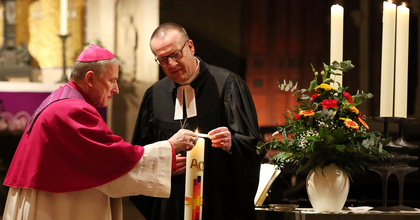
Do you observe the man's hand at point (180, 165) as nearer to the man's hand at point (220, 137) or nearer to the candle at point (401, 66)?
the man's hand at point (220, 137)

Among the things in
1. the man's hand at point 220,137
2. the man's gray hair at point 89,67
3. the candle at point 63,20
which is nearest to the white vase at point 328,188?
the man's hand at point 220,137

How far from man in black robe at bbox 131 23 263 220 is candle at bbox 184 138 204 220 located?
0.98ft

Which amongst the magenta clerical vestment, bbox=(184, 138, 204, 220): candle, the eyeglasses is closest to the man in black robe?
the eyeglasses

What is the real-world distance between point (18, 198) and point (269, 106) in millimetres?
3386

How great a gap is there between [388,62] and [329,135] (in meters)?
0.55

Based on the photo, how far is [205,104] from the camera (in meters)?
3.83

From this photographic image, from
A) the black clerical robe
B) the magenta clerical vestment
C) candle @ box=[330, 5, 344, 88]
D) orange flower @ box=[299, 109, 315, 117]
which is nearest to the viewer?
the magenta clerical vestment

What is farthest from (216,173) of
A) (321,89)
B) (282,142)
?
(321,89)

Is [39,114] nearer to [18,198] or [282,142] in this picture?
[18,198]

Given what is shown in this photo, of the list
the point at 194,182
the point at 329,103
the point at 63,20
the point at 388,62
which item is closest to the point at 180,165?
the point at 194,182

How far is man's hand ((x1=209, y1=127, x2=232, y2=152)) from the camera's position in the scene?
345cm

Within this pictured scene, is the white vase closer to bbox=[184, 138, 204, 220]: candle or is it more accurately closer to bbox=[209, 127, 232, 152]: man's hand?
bbox=[209, 127, 232, 152]: man's hand

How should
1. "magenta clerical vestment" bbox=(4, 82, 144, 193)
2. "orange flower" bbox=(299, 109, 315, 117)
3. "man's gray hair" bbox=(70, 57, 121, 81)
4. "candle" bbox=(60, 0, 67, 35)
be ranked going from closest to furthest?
"magenta clerical vestment" bbox=(4, 82, 144, 193) < "man's gray hair" bbox=(70, 57, 121, 81) < "orange flower" bbox=(299, 109, 315, 117) < "candle" bbox=(60, 0, 67, 35)

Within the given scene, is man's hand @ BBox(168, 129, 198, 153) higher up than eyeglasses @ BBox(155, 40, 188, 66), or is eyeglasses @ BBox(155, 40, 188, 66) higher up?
eyeglasses @ BBox(155, 40, 188, 66)
